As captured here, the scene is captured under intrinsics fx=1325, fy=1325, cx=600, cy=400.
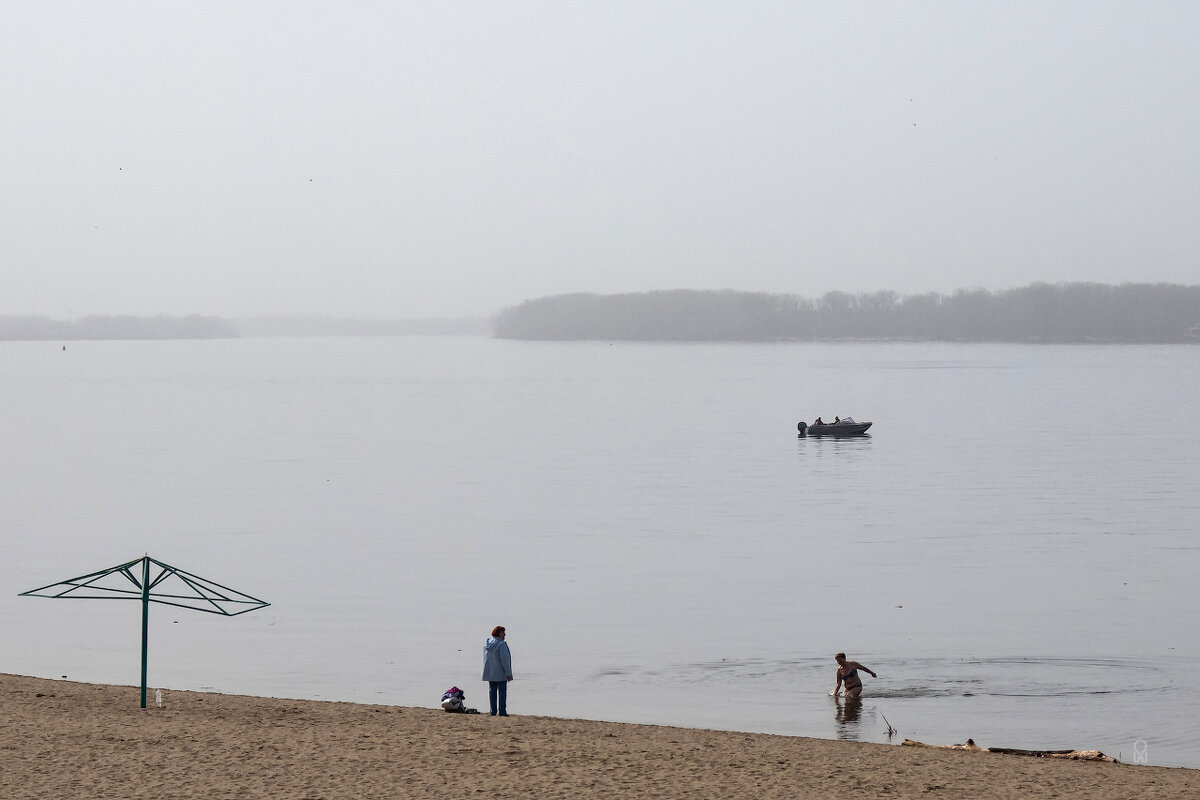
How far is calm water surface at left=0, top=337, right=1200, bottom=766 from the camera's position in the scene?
74.4ft

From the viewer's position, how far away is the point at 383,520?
45.9m

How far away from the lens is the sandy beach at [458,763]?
A: 43.7 feet

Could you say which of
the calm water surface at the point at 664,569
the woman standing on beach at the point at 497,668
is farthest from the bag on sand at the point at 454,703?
the calm water surface at the point at 664,569

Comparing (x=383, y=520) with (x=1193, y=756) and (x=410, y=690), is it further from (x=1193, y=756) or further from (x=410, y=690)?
(x=1193, y=756)

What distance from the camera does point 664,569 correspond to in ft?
117

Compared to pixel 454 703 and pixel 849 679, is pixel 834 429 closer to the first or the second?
pixel 849 679

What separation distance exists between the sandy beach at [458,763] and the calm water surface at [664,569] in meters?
4.35

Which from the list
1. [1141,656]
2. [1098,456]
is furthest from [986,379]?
[1141,656]

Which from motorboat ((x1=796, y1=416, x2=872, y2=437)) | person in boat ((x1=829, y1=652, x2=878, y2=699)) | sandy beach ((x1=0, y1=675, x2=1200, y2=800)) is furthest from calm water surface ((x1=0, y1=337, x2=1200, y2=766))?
sandy beach ((x1=0, y1=675, x2=1200, y2=800))

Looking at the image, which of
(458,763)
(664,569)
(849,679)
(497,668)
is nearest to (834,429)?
(664,569)

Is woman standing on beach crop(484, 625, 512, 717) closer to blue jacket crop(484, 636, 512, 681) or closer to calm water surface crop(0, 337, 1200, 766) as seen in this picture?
blue jacket crop(484, 636, 512, 681)

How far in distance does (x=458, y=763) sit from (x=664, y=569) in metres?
21.4

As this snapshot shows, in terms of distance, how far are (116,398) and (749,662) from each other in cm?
12328

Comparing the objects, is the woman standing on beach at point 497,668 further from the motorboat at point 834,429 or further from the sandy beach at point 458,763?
the motorboat at point 834,429
